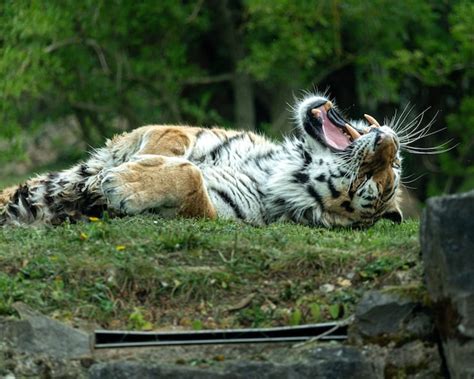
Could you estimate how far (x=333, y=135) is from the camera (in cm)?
725

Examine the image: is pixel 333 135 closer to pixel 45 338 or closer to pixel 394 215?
pixel 394 215

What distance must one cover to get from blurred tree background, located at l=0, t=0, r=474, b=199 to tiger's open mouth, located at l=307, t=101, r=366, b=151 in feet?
22.3

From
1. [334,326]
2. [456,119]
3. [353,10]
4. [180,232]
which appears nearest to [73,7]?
[353,10]

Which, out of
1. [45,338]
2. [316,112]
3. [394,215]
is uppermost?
[316,112]

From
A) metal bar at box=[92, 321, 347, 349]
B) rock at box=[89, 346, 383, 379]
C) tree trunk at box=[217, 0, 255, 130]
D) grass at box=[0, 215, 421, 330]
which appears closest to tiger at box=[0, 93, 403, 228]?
grass at box=[0, 215, 421, 330]

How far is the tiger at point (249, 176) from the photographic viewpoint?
675cm

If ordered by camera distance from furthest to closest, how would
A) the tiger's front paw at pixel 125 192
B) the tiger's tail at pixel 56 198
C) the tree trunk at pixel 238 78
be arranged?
1. the tree trunk at pixel 238 78
2. the tiger's tail at pixel 56 198
3. the tiger's front paw at pixel 125 192

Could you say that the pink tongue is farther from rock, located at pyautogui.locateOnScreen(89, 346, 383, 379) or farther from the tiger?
rock, located at pyautogui.locateOnScreen(89, 346, 383, 379)

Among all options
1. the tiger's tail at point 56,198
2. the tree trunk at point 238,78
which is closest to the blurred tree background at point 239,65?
the tree trunk at point 238,78

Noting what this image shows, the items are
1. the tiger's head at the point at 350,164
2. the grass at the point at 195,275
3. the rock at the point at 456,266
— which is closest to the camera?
the rock at the point at 456,266

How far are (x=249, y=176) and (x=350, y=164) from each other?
0.67 meters

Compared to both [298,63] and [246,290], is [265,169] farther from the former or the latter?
[298,63]

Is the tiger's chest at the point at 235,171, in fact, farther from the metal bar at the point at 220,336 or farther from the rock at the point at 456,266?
the rock at the point at 456,266

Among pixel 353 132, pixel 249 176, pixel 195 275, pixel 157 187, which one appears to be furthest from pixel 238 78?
pixel 195 275
